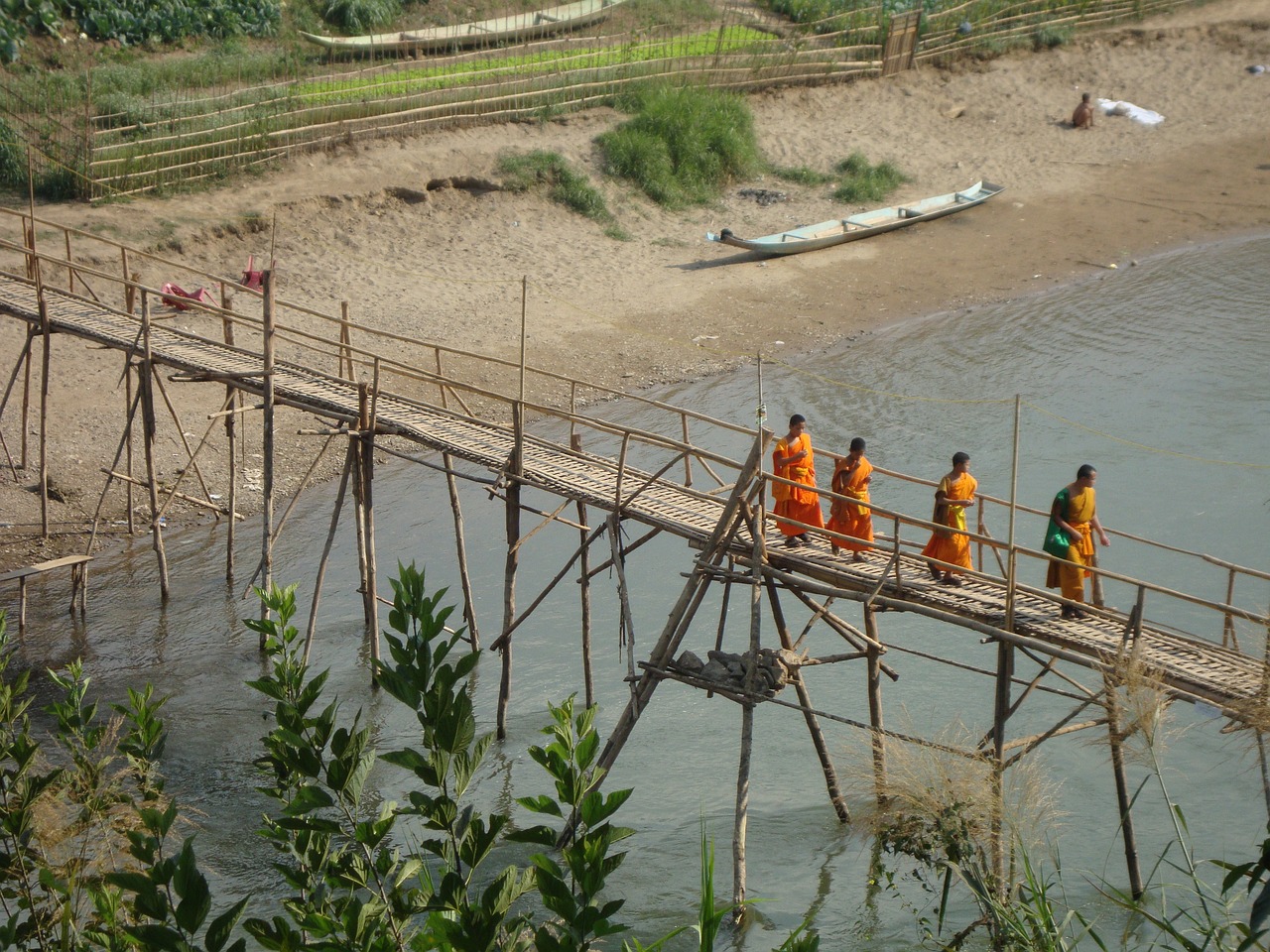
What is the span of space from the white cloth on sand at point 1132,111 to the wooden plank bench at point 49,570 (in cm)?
2272

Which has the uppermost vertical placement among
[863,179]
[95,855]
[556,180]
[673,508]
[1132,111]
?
[1132,111]

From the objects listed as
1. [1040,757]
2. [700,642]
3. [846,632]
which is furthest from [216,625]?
[1040,757]

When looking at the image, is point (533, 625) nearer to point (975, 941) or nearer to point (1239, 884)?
point (975, 941)

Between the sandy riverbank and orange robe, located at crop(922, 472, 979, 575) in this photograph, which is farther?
the sandy riverbank

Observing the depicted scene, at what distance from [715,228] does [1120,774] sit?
15860mm

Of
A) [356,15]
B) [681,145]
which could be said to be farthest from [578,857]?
[356,15]

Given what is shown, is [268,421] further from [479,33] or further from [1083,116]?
[1083,116]

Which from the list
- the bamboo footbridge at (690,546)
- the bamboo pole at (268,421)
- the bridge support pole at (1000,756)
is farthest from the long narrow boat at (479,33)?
the bridge support pole at (1000,756)

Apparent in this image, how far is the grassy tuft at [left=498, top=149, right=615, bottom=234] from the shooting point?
72.6ft

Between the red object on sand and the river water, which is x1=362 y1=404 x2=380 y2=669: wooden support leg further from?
the red object on sand

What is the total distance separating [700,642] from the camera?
1319 cm

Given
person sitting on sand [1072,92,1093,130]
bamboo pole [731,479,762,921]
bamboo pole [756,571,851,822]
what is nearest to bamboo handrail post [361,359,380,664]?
bamboo pole [756,571,851,822]

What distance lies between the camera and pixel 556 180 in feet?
73.9

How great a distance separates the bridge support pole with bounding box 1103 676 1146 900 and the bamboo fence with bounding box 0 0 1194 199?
15924 mm
